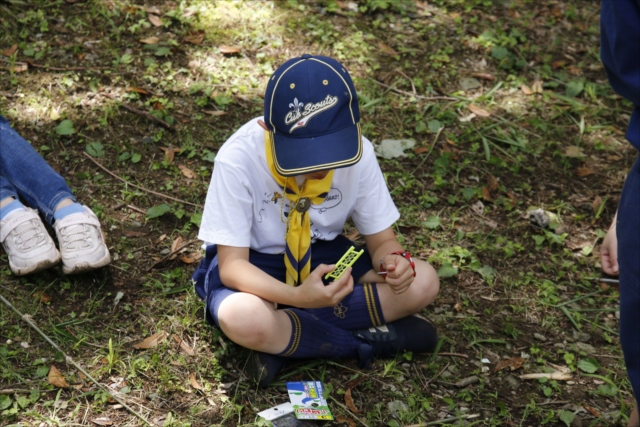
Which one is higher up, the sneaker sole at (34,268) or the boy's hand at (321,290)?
the boy's hand at (321,290)

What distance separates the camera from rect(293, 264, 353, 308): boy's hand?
240 centimetres

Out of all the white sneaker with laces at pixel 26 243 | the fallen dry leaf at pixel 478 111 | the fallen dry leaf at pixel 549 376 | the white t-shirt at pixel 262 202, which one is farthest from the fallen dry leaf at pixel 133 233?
the fallen dry leaf at pixel 478 111

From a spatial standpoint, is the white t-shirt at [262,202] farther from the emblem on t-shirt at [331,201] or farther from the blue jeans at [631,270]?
the blue jeans at [631,270]

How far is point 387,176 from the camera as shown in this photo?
371 cm

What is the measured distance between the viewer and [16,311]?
9.06 ft

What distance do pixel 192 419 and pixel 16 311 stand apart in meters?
0.85

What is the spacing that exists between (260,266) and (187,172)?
3.51 feet

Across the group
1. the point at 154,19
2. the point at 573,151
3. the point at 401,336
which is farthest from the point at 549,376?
the point at 154,19

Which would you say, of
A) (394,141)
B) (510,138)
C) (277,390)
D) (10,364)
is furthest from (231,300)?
(510,138)

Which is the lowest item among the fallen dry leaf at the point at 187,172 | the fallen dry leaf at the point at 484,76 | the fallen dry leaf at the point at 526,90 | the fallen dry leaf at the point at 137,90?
the fallen dry leaf at the point at 187,172

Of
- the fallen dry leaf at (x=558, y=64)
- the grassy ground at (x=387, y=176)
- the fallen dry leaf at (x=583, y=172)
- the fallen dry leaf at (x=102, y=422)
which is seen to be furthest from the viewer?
the fallen dry leaf at (x=558, y=64)

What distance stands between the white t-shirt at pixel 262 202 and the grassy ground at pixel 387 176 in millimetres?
483

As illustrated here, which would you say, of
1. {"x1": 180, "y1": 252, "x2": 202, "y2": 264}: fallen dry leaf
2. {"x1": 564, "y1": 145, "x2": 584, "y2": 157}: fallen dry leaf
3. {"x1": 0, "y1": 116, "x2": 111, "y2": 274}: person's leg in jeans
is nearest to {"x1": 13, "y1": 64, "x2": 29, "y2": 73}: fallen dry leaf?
{"x1": 0, "y1": 116, "x2": 111, "y2": 274}: person's leg in jeans

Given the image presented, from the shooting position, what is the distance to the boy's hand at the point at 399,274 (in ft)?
8.34
